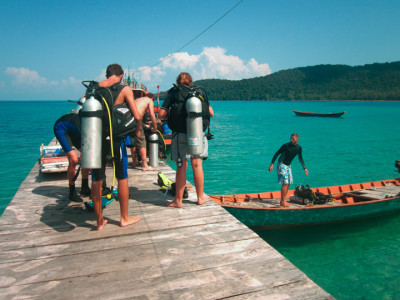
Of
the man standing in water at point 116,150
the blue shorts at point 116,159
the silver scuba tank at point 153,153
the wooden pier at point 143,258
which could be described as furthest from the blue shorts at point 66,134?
the silver scuba tank at point 153,153

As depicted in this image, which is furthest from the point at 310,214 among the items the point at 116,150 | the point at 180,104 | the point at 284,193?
the point at 116,150

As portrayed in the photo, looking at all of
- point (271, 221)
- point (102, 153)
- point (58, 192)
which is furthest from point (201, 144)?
point (271, 221)

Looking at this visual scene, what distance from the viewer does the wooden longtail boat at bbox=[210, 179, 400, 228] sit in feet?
25.8

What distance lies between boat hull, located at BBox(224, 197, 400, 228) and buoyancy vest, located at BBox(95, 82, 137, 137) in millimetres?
Answer: 4518

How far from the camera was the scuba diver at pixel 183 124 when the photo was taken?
443cm

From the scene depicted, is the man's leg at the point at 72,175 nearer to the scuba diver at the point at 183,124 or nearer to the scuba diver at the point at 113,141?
the scuba diver at the point at 113,141

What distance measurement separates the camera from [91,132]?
331 cm

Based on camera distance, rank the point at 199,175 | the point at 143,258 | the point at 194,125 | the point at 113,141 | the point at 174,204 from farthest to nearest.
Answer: the point at 174,204, the point at 199,175, the point at 194,125, the point at 113,141, the point at 143,258

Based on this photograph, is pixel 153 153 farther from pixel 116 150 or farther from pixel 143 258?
pixel 143 258

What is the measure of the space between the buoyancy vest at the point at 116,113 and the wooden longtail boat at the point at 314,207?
453cm

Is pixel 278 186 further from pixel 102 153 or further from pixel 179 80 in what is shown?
pixel 102 153

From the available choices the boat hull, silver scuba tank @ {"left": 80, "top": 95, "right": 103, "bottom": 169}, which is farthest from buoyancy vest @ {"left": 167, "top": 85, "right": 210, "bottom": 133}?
the boat hull

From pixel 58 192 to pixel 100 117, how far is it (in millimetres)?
3214

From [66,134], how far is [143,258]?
3029mm
